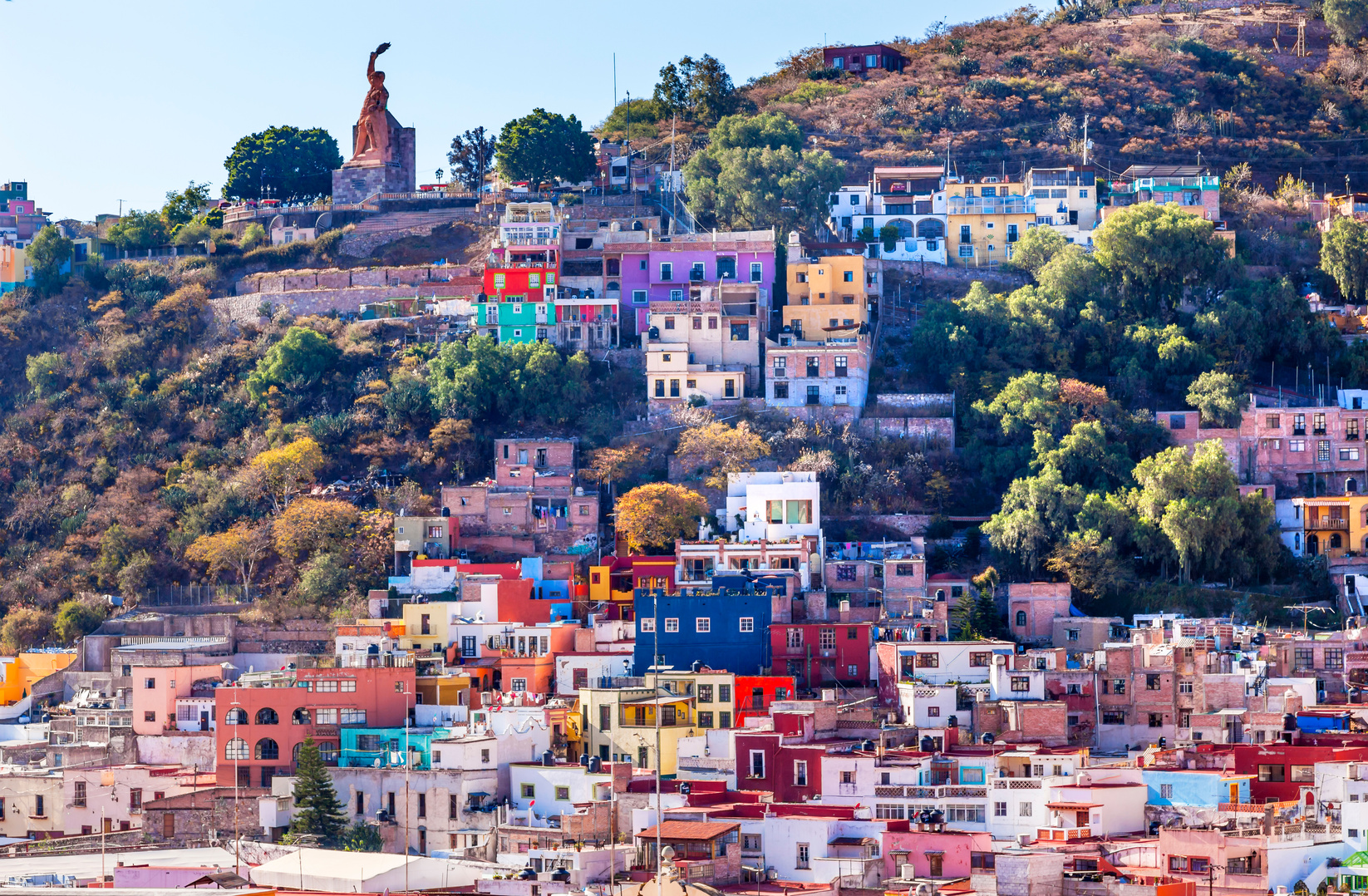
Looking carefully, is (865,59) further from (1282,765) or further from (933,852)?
(933,852)

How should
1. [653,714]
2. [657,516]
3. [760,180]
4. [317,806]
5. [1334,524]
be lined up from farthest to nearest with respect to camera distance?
[760,180] < [1334,524] < [657,516] < [653,714] < [317,806]

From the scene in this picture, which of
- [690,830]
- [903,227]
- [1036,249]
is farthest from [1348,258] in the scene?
[690,830]

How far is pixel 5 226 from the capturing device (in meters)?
78.6

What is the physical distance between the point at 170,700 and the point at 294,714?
13.3 ft

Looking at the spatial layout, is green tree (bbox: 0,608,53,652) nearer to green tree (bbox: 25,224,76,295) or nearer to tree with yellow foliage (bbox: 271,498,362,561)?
Answer: tree with yellow foliage (bbox: 271,498,362,561)

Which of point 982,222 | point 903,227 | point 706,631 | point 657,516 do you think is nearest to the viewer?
point 706,631

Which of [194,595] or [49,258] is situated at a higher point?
[49,258]

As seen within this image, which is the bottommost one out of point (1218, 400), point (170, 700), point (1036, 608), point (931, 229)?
point (170, 700)

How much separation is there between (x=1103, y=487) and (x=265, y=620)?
1852 centimetres

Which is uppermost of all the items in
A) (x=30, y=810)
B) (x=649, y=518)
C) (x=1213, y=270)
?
(x=1213, y=270)

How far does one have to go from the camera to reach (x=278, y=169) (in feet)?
258

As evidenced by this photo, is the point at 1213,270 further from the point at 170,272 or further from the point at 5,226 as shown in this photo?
the point at 5,226

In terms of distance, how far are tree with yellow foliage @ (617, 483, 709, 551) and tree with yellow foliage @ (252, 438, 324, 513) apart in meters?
8.18

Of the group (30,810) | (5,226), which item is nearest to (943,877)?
(30,810)
